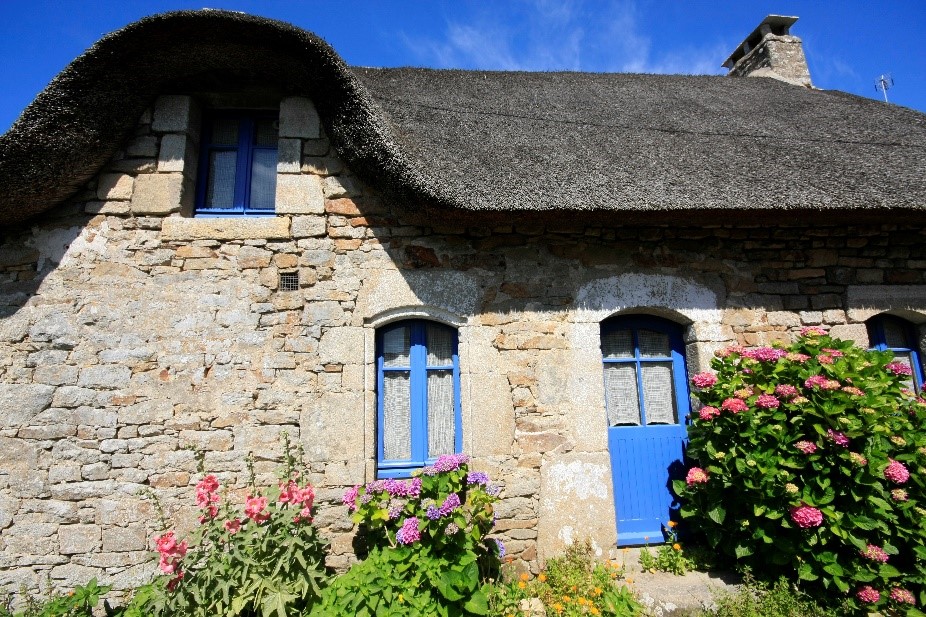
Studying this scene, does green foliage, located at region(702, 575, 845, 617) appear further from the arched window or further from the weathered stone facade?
the arched window

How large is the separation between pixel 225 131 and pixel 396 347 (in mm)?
2357

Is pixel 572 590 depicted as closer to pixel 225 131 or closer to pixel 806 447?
pixel 806 447

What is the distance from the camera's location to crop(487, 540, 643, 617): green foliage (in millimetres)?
2877

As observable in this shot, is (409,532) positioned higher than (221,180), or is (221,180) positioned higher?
(221,180)

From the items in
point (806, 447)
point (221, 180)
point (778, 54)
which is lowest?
point (806, 447)

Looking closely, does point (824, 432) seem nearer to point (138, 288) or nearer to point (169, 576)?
point (169, 576)

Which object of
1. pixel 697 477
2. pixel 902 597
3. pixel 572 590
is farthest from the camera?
pixel 697 477

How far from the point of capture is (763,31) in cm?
717

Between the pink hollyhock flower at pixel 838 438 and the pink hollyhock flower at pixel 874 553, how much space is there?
0.59 metres

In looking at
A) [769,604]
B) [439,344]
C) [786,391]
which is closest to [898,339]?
[786,391]

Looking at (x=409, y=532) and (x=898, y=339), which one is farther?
(x=898, y=339)

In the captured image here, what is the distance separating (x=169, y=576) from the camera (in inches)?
117

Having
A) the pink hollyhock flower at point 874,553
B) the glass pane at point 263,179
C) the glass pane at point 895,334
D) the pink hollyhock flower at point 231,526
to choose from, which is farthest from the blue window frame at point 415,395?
the glass pane at point 895,334

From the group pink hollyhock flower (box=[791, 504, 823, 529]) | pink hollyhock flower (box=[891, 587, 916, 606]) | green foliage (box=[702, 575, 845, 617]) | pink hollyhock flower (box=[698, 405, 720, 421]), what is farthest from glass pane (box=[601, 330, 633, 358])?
pink hollyhock flower (box=[891, 587, 916, 606])
